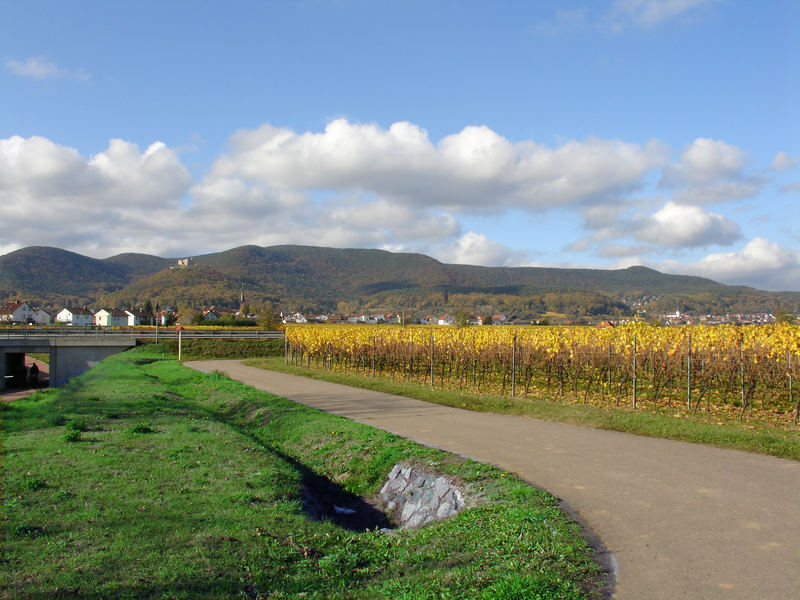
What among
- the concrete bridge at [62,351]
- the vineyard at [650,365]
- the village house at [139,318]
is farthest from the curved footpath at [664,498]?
the village house at [139,318]

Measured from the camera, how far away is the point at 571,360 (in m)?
19.1

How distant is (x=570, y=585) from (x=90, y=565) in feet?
12.4

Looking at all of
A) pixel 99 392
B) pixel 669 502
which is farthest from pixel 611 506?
pixel 99 392

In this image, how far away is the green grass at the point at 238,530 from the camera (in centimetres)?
466

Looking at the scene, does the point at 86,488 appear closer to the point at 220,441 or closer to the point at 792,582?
the point at 220,441

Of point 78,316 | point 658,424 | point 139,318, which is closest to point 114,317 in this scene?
point 139,318

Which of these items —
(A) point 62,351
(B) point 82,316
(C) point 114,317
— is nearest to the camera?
(A) point 62,351

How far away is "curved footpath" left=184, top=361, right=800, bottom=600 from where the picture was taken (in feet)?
15.3

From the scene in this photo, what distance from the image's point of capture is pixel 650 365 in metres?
19.8

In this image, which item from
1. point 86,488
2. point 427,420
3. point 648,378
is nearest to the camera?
point 86,488

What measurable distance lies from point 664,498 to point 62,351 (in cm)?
4494

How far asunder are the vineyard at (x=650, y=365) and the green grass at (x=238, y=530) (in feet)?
29.2

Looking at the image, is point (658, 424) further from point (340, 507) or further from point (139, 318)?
point (139, 318)

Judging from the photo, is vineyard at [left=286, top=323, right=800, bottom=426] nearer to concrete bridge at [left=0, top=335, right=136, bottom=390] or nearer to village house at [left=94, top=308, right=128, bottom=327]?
concrete bridge at [left=0, top=335, right=136, bottom=390]
